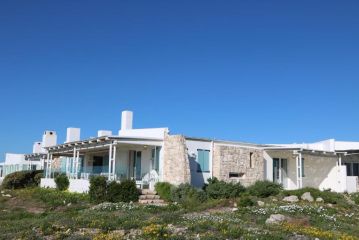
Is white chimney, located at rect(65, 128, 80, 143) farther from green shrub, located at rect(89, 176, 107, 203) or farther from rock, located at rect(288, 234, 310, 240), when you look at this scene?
rock, located at rect(288, 234, 310, 240)

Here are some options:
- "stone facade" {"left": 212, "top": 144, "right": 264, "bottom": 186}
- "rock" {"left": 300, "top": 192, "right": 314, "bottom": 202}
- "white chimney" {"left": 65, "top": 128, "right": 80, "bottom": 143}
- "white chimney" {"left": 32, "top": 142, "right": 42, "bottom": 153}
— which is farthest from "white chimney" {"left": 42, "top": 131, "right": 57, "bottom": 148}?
"rock" {"left": 300, "top": 192, "right": 314, "bottom": 202}

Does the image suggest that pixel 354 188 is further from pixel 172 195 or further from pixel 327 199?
pixel 172 195

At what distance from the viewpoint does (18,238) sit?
11.6 metres

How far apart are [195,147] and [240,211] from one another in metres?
11.2

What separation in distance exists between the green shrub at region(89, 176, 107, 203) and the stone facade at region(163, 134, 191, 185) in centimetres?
462

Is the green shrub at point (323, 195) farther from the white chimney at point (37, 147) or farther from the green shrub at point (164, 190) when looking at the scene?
the white chimney at point (37, 147)

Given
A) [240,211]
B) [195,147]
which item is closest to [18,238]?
[240,211]

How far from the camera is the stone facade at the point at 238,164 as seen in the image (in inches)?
1092

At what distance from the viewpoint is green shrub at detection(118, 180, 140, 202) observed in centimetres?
2228

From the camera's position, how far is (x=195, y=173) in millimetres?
27250

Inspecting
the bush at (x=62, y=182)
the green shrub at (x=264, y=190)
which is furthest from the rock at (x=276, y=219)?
the bush at (x=62, y=182)

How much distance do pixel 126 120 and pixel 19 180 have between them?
11.3 metres

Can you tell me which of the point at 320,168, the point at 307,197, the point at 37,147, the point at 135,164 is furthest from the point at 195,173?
the point at 37,147

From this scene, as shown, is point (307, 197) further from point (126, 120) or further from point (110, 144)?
point (126, 120)
